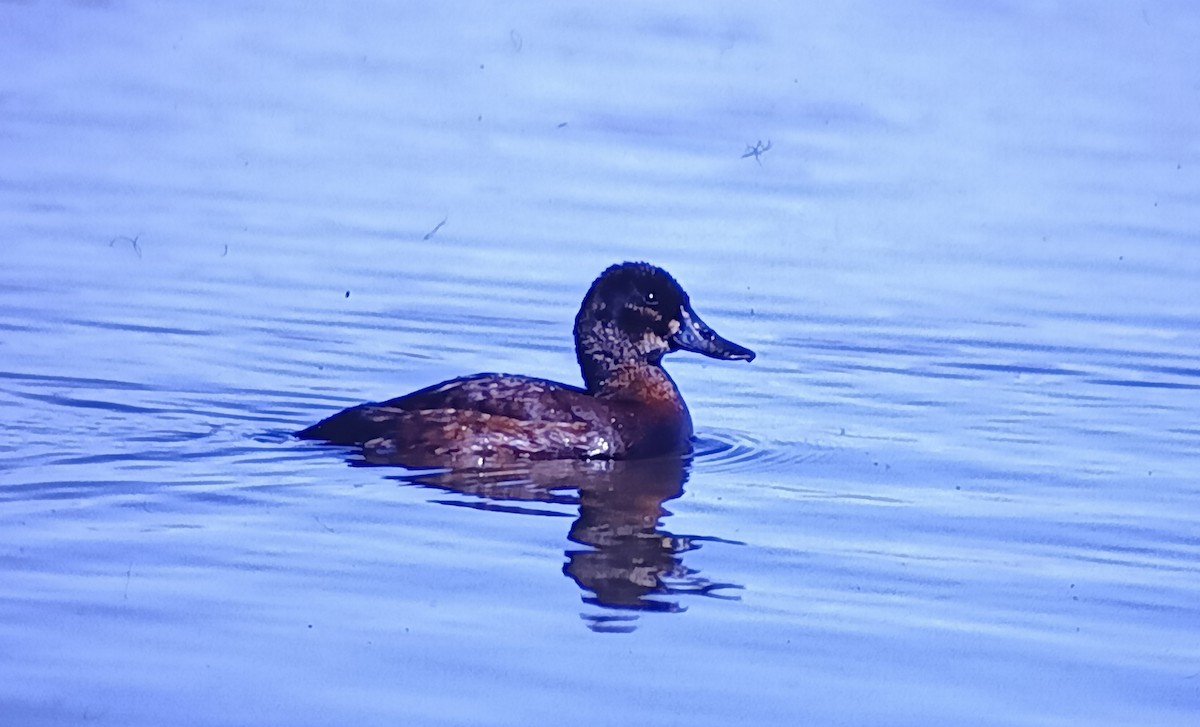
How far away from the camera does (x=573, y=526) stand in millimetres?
9789

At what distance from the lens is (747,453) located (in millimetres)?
11500

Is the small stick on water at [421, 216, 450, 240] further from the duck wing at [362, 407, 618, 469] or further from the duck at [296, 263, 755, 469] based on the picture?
the duck wing at [362, 407, 618, 469]

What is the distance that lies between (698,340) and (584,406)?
981 millimetres

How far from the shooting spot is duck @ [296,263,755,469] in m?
11.2

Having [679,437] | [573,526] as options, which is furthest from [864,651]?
[679,437]

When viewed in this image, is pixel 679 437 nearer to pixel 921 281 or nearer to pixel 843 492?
pixel 843 492

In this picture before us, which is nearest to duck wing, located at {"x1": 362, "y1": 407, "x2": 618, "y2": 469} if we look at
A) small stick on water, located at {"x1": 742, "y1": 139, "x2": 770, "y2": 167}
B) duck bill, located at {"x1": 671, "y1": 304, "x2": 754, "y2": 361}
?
duck bill, located at {"x1": 671, "y1": 304, "x2": 754, "y2": 361}

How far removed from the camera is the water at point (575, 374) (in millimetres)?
7734

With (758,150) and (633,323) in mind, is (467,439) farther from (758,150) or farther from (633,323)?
(758,150)

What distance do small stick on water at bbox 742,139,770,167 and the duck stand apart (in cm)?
726

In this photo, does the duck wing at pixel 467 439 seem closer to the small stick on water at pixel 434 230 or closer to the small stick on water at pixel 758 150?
the small stick on water at pixel 434 230

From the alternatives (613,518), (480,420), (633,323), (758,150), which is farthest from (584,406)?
(758,150)

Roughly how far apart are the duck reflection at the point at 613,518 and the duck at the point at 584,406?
145mm

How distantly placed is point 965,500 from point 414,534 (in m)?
2.60
